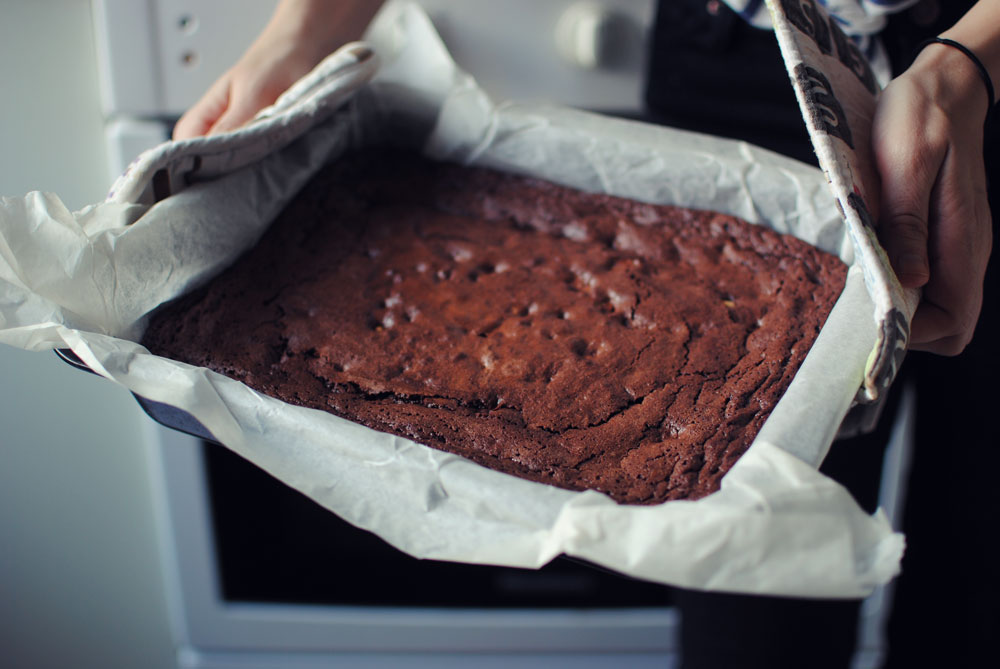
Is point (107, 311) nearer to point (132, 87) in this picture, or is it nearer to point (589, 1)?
point (132, 87)

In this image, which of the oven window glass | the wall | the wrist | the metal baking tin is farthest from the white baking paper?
the oven window glass

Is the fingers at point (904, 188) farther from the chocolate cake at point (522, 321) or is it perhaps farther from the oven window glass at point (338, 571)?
the oven window glass at point (338, 571)

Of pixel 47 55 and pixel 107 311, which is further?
pixel 47 55

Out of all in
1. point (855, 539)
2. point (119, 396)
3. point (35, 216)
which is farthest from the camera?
point (119, 396)

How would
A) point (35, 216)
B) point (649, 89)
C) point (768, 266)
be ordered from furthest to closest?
point (649, 89)
point (768, 266)
point (35, 216)

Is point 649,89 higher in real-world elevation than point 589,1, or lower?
lower

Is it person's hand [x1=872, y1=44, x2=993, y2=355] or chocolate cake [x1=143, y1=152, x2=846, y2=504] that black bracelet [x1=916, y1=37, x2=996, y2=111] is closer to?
person's hand [x1=872, y1=44, x2=993, y2=355]

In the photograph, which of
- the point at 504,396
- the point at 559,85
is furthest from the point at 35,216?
the point at 559,85

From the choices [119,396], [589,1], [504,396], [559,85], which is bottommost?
[119,396]
